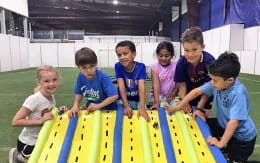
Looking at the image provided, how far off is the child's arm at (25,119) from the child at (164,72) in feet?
4.02

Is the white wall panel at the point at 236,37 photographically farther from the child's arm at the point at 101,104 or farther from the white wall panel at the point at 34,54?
the white wall panel at the point at 34,54

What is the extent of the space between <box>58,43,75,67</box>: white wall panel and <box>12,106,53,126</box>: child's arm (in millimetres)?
18307

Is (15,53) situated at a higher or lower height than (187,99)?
higher

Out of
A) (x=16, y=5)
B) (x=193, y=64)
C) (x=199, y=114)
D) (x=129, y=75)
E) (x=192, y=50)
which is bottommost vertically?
(x=199, y=114)

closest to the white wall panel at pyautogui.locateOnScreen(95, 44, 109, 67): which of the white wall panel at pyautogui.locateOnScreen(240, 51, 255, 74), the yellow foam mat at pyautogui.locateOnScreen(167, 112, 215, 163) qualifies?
the white wall panel at pyautogui.locateOnScreen(240, 51, 255, 74)

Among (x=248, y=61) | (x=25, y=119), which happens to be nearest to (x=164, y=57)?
(x=25, y=119)

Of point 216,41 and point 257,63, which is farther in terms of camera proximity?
point 216,41

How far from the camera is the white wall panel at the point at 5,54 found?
13.9 meters

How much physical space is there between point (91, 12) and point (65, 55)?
354 inches

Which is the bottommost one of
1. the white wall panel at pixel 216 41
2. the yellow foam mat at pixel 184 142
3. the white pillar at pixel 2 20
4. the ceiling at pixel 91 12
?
the yellow foam mat at pixel 184 142

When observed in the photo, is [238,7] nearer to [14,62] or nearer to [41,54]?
[14,62]

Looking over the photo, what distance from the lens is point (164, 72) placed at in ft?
10.5

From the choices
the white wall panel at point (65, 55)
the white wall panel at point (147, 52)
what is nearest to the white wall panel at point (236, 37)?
the white wall panel at point (147, 52)

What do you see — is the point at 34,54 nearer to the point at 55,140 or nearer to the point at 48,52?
the point at 48,52
